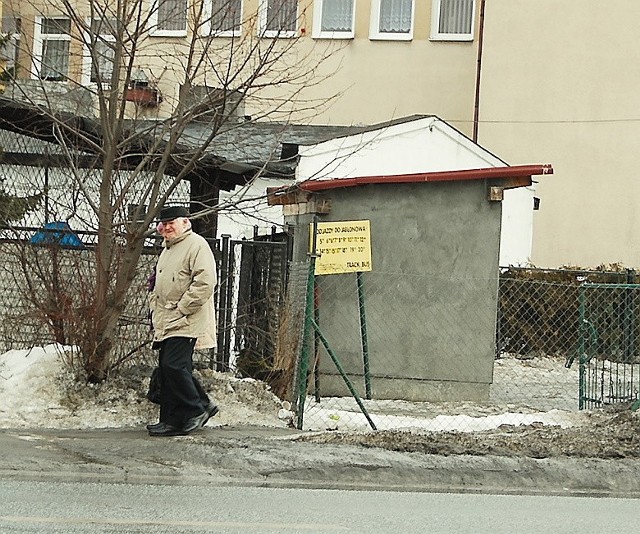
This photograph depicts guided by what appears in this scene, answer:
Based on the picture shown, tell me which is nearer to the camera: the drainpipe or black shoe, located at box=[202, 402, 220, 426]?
black shoe, located at box=[202, 402, 220, 426]

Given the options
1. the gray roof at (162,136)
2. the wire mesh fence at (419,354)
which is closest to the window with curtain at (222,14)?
the gray roof at (162,136)

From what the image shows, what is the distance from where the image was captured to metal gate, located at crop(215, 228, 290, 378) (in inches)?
495

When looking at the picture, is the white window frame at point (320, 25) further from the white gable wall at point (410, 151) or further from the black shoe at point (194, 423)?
the black shoe at point (194, 423)

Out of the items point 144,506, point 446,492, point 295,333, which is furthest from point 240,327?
point 144,506

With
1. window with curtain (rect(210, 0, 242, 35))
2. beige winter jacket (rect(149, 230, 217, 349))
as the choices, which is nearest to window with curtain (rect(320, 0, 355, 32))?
window with curtain (rect(210, 0, 242, 35))

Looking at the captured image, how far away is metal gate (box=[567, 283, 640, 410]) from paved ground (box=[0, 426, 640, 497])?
3195 mm

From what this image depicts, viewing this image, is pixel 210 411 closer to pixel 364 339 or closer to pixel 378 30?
pixel 364 339

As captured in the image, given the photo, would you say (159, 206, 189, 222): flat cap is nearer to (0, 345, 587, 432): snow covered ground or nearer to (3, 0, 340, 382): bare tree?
(3, 0, 340, 382): bare tree

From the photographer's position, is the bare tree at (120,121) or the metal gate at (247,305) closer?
the bare tree at (120,121)

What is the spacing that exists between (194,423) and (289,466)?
121 cm

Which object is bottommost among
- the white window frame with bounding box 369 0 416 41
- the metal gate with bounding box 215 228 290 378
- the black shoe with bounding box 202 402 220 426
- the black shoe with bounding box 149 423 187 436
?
the black shoe with bounding box 149 423 187 436

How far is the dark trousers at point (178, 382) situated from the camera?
33.6ft

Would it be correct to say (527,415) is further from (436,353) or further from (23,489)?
(23,489)

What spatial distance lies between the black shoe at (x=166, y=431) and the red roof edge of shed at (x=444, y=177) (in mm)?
3810
